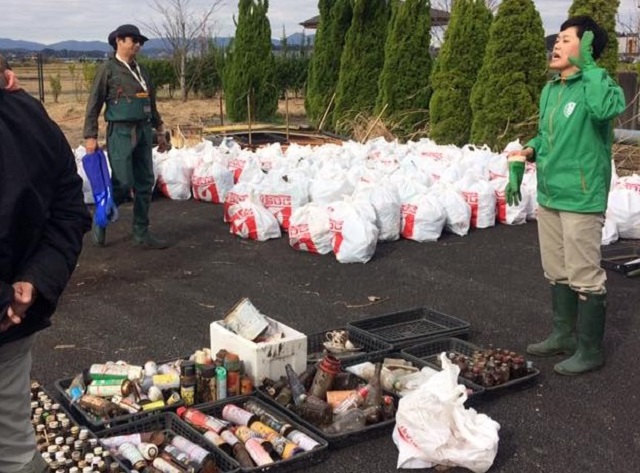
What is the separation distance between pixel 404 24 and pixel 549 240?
9127 millimetres

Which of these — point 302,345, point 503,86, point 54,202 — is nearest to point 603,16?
point 503,86

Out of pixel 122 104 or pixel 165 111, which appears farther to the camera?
pixel 165 111

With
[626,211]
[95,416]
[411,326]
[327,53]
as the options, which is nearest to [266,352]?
[95,416]

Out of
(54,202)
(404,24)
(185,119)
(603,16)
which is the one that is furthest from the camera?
(185,119)

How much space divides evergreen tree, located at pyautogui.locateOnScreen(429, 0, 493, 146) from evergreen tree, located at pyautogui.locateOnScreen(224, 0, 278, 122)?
21.3ft

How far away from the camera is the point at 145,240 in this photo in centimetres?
652

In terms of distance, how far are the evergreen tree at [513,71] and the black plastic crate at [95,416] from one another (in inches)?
301

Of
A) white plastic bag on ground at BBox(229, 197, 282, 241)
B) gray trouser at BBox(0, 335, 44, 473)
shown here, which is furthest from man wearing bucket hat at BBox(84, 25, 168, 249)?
gray trouser at BBox(0, 335, 44, 473)

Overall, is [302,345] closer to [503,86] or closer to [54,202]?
[54,202]

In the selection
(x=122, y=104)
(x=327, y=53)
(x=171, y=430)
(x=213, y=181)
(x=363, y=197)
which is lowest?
(x=171, y=430)

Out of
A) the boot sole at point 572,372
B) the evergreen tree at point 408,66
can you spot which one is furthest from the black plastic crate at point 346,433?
the evergreen tree at point 408,66

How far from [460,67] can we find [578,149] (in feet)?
24.8

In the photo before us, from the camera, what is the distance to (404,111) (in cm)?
1254

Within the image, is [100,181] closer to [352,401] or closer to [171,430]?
[171,430]
